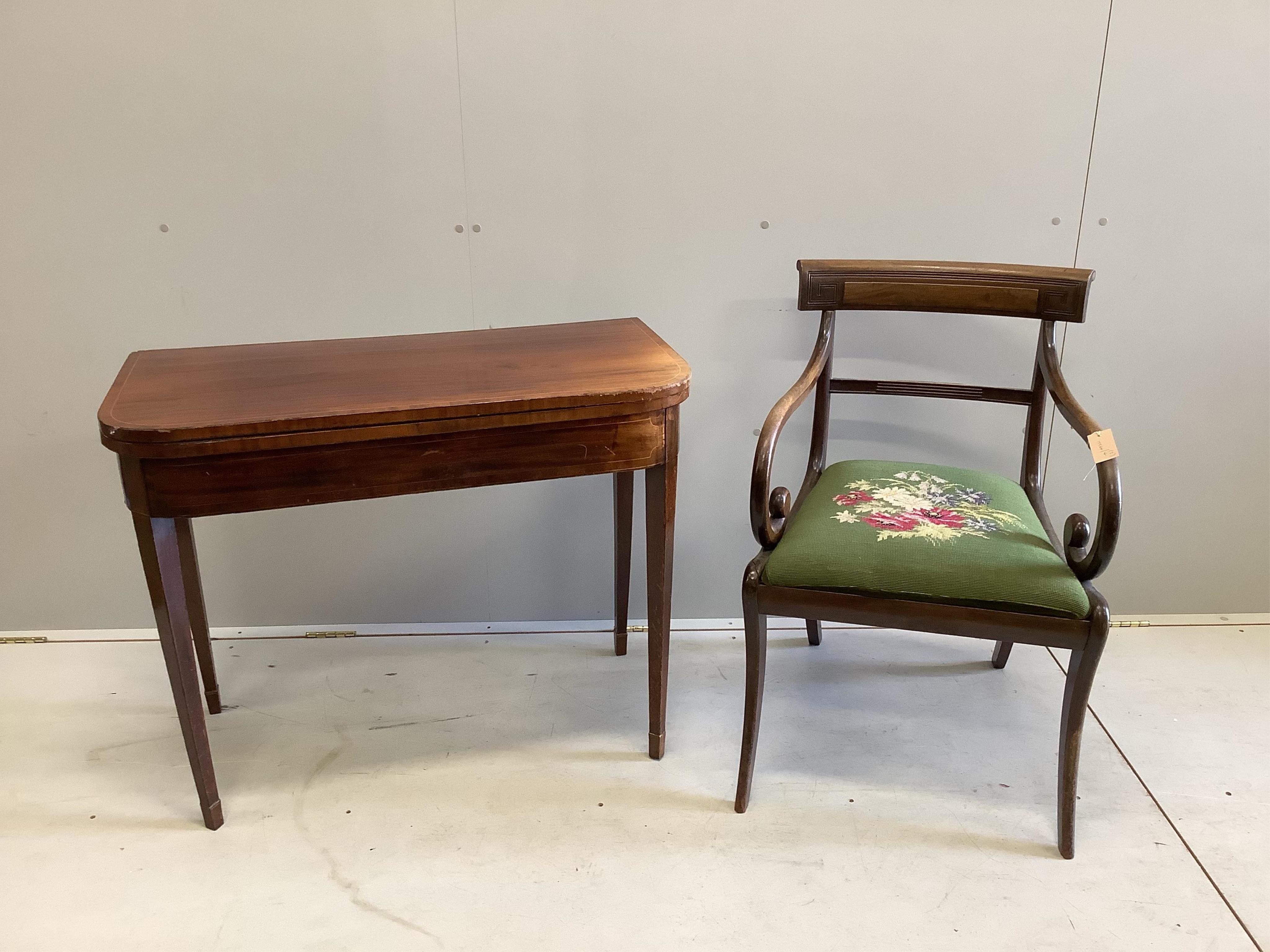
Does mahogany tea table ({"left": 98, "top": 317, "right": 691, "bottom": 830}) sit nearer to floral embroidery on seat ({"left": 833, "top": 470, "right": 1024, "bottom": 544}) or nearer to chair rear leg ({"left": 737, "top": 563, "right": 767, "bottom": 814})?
chair rear leg ({"left": 737, "top": 563, "right": 767, "bottom": 814})

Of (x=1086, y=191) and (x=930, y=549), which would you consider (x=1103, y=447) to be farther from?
(x=1086, y=191)

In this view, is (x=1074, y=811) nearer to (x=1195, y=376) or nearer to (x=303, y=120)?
(x=1195, y=376)

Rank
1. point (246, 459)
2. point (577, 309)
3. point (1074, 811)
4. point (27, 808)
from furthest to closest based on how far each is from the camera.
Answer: point (577, 309)
point (27, 808)
point (1074, 811)
point (246, 459)

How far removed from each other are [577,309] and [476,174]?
1.14ft

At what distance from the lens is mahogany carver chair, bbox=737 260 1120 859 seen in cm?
147

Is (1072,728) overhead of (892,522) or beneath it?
beneath

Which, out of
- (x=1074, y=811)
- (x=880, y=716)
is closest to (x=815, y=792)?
(x=880, y=716)

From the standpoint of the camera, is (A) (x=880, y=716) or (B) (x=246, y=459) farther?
(A) (x=880, y=716)

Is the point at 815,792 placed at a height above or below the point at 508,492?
below

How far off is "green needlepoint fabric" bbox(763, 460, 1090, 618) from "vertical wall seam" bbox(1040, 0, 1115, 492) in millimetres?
322

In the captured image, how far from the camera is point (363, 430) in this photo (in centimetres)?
140

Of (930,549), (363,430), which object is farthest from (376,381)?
(930,549)

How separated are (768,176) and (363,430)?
41.5 inches

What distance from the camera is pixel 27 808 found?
1.68 metres
